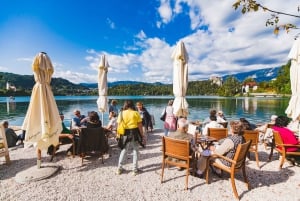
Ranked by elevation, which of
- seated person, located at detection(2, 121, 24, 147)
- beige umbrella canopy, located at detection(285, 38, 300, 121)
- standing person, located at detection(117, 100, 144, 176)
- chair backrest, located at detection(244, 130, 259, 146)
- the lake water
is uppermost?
beige umbrella canopy, located at detection(285, 38, 300, 121)

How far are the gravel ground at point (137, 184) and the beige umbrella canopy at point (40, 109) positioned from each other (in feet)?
3.27

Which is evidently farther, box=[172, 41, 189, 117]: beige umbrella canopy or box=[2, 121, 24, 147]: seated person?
box=[2, 121, 24, 147]: seated person

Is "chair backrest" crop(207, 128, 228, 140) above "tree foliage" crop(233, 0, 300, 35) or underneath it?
underneath

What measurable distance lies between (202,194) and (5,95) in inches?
4973

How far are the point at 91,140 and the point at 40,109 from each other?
4.90ft

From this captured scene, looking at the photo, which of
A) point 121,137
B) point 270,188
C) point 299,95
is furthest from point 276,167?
point 121,137

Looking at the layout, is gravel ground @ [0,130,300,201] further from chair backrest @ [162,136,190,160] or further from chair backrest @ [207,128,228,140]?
chair backrest @ [207,128,228,140]

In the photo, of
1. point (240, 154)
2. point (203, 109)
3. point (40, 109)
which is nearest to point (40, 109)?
point (40, 109)

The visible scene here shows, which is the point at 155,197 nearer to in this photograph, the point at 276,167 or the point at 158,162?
the point at 158,162

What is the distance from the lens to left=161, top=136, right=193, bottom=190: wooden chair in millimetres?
3853

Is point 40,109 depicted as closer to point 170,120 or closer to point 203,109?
point 170,120

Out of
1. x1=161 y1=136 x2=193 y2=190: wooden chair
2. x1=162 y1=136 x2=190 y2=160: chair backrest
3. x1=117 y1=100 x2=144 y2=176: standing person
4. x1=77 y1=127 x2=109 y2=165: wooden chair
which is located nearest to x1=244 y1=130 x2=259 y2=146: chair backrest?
x1=161 y1=136 x2=193 y2=190: wooden chair

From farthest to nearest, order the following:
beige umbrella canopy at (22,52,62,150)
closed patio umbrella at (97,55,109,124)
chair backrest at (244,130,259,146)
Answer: closed patio umbrella at (97,55,109,124), chair backrest at (244,130,259,146), beige umbrella canopy at (22,52,62,150)

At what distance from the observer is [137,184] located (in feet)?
13.1
